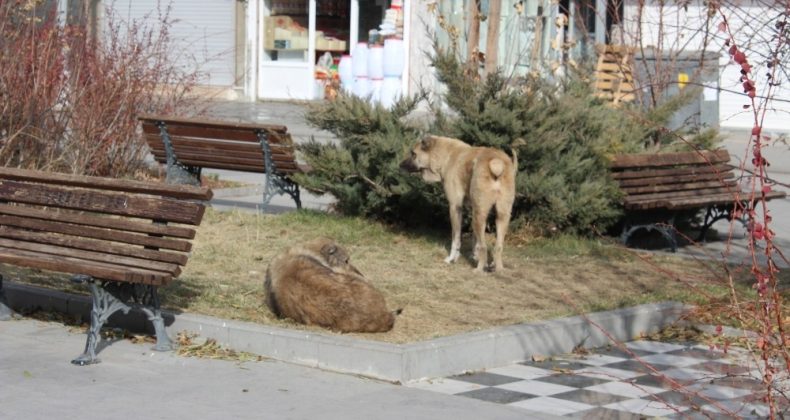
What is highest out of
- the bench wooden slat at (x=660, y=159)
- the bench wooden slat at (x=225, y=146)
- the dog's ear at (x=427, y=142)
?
the dog's ear at (x=427, y=142)

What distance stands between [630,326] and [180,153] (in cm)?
665

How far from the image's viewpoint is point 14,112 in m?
13.2

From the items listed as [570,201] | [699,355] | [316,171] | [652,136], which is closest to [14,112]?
[316,171]

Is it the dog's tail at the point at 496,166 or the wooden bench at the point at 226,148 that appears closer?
the dog's tail at the point at 496,166

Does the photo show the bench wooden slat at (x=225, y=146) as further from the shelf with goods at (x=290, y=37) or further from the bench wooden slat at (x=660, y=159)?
the shelf with goods at (x=290, y=37)

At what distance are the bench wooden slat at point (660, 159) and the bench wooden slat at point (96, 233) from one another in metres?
5.87

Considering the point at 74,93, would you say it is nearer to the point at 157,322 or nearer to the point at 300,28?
the point at 157,322

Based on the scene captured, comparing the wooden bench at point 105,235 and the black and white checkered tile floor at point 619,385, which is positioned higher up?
the wooden bench at point 105,235

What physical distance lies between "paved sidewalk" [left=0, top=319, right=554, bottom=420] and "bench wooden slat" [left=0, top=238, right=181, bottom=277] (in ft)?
1.80

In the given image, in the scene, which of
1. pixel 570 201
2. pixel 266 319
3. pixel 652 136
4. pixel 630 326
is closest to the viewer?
pixel 266 319

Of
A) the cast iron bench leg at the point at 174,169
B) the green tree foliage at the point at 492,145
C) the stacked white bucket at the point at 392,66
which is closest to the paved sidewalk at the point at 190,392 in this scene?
the green tree foliage at the point at 492,145

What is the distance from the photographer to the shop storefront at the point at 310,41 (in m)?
31.8

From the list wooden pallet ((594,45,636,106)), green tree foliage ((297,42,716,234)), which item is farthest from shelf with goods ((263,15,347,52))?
green tree foliage ((297,42,716,234))

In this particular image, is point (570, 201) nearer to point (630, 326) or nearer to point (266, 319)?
point (630, 326)
